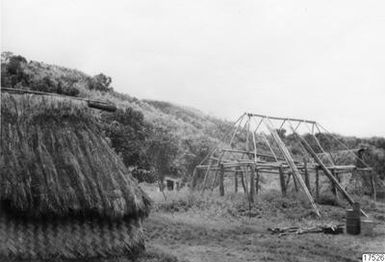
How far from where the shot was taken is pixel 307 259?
412 inches

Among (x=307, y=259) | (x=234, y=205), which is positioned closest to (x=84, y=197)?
(x=307, y=259)

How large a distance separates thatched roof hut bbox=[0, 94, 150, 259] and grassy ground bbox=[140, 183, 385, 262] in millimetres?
1645

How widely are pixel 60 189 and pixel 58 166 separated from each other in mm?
525

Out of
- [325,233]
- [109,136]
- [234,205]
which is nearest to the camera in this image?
[325,233]

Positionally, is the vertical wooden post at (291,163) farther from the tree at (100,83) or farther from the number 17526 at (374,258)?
the tree at (100,83)

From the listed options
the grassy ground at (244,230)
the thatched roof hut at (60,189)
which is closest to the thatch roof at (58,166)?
the thatched roof hut at (60,189)

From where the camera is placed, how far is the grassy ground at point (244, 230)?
36.0ft

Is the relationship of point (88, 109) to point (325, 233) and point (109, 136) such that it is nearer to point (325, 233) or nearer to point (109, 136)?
point (325, 233)

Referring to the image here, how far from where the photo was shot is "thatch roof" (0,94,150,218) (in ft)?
28.5

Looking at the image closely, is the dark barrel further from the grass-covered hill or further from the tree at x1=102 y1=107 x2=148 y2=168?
the tree at x1=102 y1=107 x2=148 y2=168

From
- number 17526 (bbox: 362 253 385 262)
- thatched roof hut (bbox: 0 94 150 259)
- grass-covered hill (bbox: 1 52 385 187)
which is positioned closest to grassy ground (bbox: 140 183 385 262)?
thatched roof hut (bbox: 0 94 150 259)

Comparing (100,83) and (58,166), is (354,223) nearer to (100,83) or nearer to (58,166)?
(58,166)

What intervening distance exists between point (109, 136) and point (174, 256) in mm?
10182

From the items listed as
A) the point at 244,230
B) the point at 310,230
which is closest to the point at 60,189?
the point at 244,230
